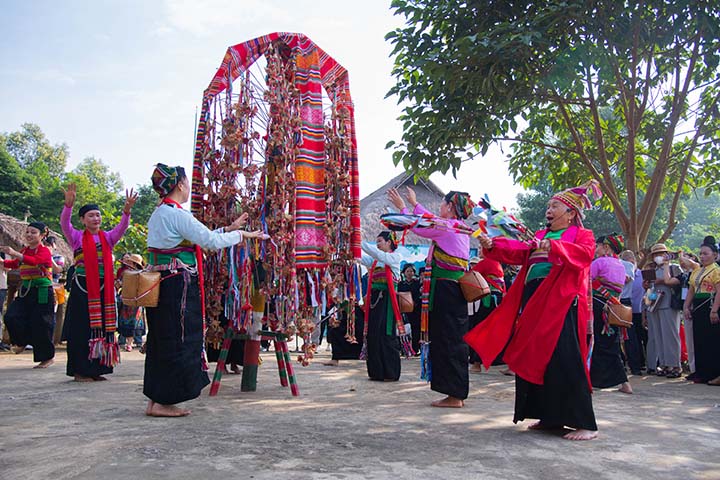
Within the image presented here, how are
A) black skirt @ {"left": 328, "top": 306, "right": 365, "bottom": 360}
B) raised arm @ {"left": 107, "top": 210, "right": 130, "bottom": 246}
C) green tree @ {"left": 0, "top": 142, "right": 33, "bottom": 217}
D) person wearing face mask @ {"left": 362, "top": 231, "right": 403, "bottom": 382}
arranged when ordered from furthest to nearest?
green tree @ {"left": 0, "top": 142, "right": 33, "bottom": 217}, black skirt @ {"left": 328, "top": 306, "right": 365, "bottom": 360}, person wearing face mask @ {"left": 362, "top": 231, "right": 403, "bottom": 382}, raised arm @ {"left": 107, "top": 210, "right": 130, "bottom": 246}

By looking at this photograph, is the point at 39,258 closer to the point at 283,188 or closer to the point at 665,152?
the point at 283,188

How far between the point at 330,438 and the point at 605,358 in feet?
15.0

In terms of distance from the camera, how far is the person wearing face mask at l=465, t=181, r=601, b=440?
4547mm

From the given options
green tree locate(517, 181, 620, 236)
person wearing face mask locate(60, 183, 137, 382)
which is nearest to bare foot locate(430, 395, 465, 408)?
person wearing face mask locate(60, 183, 137, 382)

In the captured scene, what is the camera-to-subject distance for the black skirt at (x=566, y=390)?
4.51 metres

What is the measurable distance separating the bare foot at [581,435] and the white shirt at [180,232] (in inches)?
113

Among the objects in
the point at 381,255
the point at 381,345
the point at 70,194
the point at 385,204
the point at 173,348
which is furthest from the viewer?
the point at 385,204

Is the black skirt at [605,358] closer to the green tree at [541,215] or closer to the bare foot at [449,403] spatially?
the bare foot at [449,403]

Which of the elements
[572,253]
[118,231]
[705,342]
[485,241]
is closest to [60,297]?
[118,231]

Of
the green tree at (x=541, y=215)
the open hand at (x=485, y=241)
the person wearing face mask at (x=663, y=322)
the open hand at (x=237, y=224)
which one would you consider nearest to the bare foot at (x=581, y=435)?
the open hand at (x=485, y=241)

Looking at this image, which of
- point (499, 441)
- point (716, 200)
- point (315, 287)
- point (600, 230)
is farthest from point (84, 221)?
point (716, 200)

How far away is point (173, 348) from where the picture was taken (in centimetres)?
511

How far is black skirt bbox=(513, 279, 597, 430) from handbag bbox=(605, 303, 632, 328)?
10.6 ft

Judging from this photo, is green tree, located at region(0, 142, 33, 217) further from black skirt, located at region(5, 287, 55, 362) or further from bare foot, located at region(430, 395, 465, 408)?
bare foot, located at region(430, 395, 465, 408)
